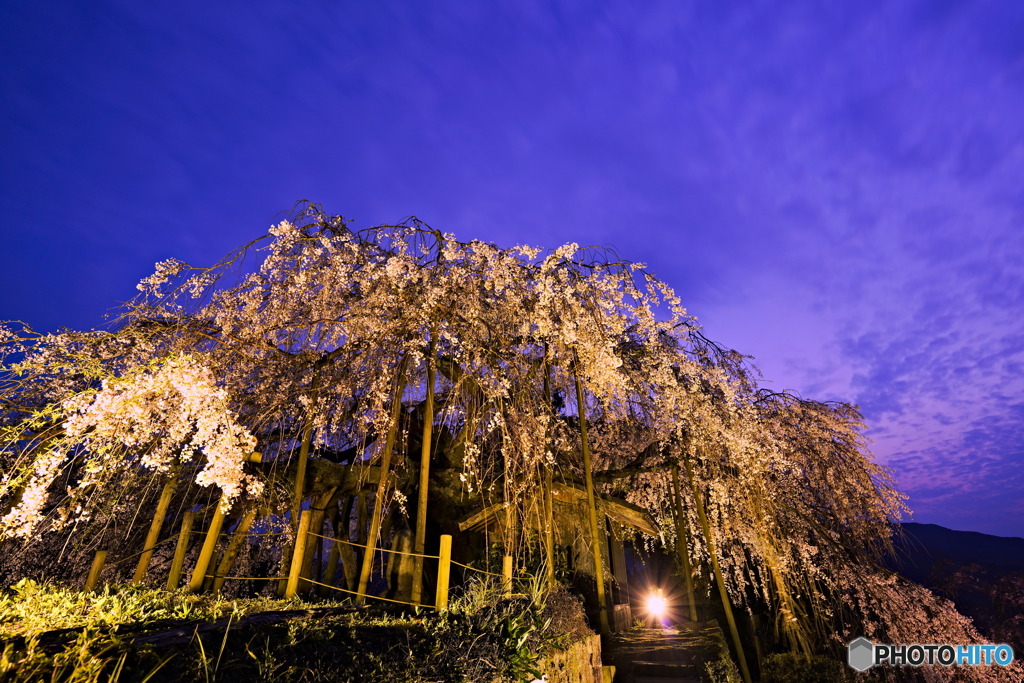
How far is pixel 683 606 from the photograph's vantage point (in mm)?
14227

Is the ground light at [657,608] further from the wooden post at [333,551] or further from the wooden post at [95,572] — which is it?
the wooden post at [95,572]

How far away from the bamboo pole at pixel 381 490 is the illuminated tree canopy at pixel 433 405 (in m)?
0.05

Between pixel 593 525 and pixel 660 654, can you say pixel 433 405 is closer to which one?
pixel 593 525

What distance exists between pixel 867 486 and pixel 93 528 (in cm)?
1619

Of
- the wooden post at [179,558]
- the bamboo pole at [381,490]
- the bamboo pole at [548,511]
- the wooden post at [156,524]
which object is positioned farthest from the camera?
the wooden post at [156,524]

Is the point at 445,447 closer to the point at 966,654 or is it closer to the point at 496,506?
the point at 496,506

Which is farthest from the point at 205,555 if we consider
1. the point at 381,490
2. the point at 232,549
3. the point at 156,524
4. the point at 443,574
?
the point at 443,574

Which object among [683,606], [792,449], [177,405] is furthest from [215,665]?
[683,606]

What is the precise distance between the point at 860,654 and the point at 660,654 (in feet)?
19.7

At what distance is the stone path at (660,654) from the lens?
7.40m

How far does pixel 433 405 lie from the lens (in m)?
7.52

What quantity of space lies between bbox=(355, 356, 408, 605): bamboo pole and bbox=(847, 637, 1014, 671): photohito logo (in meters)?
9.91

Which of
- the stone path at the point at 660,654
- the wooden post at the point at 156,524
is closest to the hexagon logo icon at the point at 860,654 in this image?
the stone path at the point at 660,654

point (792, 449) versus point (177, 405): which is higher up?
point (792, 449)
